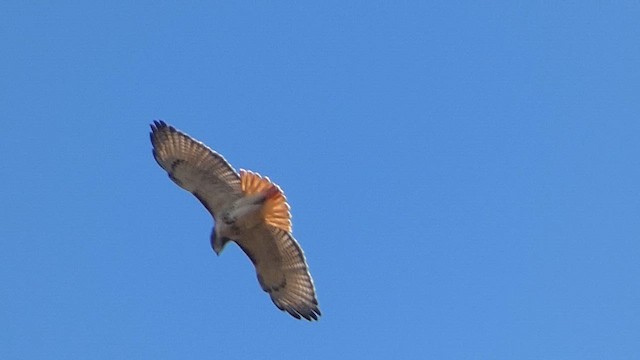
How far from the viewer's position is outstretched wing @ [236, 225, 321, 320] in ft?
49.2

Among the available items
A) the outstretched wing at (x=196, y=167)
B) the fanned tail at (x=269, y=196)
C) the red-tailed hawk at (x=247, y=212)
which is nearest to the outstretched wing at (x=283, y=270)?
the red-tailed hawk at (x=247, y=212)

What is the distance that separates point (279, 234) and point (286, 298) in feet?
3.12

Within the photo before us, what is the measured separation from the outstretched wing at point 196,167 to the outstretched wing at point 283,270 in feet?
1.98

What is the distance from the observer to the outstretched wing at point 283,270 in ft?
A: 49.2

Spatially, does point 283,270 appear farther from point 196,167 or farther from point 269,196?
point 196,167

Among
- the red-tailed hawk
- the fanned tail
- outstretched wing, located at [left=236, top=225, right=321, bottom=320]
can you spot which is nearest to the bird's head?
the red-tailed hawk

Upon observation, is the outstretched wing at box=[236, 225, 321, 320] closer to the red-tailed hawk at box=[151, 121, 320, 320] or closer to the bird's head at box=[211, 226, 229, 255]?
the red-tailed hawk at box=[151, 121, 320, 320]

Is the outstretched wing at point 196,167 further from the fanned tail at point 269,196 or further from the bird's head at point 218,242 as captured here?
the bird's head at point 218,242

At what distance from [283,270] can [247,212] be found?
111 cm

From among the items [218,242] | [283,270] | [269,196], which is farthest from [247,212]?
[283,270]

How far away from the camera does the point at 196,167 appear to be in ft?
48.6

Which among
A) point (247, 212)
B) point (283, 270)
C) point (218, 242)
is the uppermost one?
point (283, 270)

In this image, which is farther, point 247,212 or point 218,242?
point 218,242

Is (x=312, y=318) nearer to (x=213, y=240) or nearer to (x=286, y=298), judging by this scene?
(x=286, y=298)
